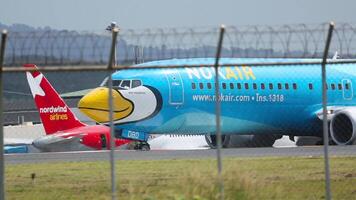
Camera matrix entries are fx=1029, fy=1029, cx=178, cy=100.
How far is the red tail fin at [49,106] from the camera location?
123 feet

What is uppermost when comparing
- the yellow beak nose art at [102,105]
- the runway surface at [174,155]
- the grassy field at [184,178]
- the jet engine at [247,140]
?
the yellow beak nose art at [102,105]

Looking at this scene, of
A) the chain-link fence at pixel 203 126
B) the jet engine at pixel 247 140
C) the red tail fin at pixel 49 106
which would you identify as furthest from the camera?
the red tail fin at pixel 49 106

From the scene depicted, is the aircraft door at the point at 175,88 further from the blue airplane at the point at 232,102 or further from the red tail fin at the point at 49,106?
the red tail fin at the point at 49,106

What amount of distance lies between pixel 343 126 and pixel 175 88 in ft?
19.5

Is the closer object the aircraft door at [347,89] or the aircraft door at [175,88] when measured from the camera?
the aircraft door at [175,88]

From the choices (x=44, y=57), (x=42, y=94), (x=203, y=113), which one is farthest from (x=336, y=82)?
(x=44, y=57)

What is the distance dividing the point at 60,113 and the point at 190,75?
692 centimetres

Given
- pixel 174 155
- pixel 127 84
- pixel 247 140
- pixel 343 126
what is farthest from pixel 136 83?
pixel 343 126

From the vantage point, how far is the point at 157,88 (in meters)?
33.0

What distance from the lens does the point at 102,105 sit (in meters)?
32.4

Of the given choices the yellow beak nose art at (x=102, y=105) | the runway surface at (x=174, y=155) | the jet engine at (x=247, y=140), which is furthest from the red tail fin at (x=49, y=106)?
the runway surface at (x=174, y=155)

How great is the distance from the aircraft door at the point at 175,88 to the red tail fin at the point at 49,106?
5.92 m

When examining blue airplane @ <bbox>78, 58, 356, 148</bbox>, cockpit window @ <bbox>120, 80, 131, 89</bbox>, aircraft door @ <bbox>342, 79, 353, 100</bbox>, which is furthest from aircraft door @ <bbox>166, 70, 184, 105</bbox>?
aircraft door @ <bbox>342, 79, 353, 100</bbox>

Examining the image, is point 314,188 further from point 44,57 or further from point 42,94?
point 42,94
